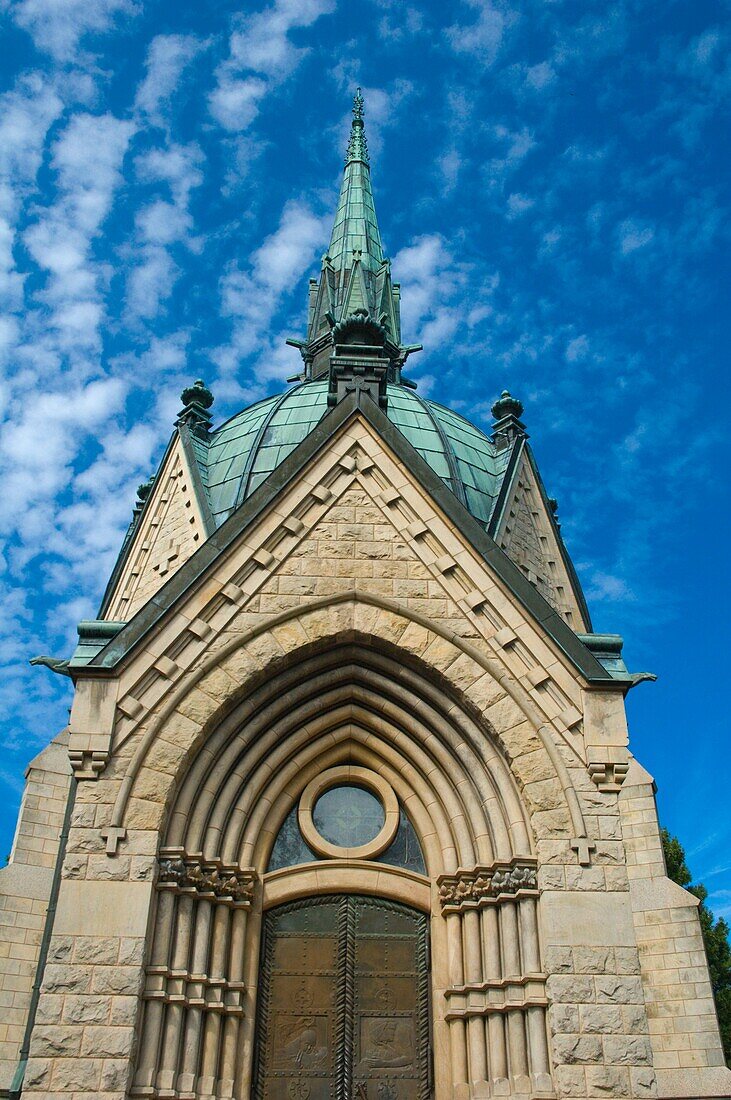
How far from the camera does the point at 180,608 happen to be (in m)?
11.8

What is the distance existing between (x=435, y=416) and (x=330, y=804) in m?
10.9

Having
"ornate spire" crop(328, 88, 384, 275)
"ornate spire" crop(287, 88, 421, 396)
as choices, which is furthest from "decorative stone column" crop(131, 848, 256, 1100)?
"ornate spire" crop(328, 88, 384, 275)

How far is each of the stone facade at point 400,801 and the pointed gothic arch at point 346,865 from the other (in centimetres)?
3

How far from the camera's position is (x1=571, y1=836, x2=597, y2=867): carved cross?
10.7 m

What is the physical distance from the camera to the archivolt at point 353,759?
444 inches

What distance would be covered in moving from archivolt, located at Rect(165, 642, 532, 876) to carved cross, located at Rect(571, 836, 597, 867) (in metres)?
0.47

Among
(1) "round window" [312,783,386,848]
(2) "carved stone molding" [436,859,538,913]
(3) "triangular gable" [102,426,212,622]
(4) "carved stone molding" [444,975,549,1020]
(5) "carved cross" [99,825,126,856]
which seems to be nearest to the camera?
(4) "carved stone molding" [444,975,549,1020]

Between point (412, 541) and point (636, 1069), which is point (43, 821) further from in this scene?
point (636, 1069)

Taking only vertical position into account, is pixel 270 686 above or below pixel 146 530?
below

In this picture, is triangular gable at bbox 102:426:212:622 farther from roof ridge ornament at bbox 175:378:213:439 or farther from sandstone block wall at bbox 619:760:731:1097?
sandstone block wall at bbox 619:760:731:1097

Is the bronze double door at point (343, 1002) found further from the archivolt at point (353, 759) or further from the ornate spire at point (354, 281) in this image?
the ornate spire at point (354, 281)

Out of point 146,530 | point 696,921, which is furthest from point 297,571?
point 146,530

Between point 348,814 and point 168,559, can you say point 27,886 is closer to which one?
point 348,814

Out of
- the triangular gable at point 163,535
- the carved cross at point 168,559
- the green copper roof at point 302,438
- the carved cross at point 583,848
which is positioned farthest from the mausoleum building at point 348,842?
the green copper roof at point 302,438
